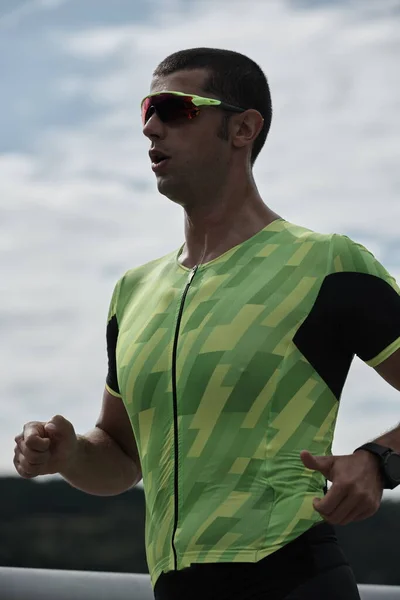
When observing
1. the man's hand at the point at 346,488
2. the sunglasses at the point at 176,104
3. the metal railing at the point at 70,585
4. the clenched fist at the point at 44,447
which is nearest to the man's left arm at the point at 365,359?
the man's hand at the point at 346,488

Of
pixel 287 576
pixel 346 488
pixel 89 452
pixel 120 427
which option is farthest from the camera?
pixel 120 427

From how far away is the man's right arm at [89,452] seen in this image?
3312mm

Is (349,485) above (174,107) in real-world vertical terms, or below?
below

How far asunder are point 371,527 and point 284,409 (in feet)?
27.3

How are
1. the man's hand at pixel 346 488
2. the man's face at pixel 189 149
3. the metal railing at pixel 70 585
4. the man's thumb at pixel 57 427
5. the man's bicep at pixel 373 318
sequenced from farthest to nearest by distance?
the metal railing at pixel 70 585 → the man's face at pixel 189 149 → the man's thumb at pixel 57 427 → the man's bicep at pixel 373 318 → the man's hand at pixel 346 488

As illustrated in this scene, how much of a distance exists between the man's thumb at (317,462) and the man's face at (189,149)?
41.9 inches

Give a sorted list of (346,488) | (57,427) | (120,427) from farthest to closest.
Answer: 1. (120,427)
2. (57,427)
3. (346,488)

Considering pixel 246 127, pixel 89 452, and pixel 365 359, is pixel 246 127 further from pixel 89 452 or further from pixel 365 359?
pixel 89 452

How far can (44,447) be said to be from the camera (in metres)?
3.28

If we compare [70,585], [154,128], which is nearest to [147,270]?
[154,128]

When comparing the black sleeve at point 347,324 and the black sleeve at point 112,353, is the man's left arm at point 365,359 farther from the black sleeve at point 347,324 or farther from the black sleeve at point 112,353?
the black sleeve at point 112,353

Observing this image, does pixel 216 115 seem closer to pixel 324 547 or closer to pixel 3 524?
pixel 324 547

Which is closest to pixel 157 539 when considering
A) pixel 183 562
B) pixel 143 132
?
pixel 183 562

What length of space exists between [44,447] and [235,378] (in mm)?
583
